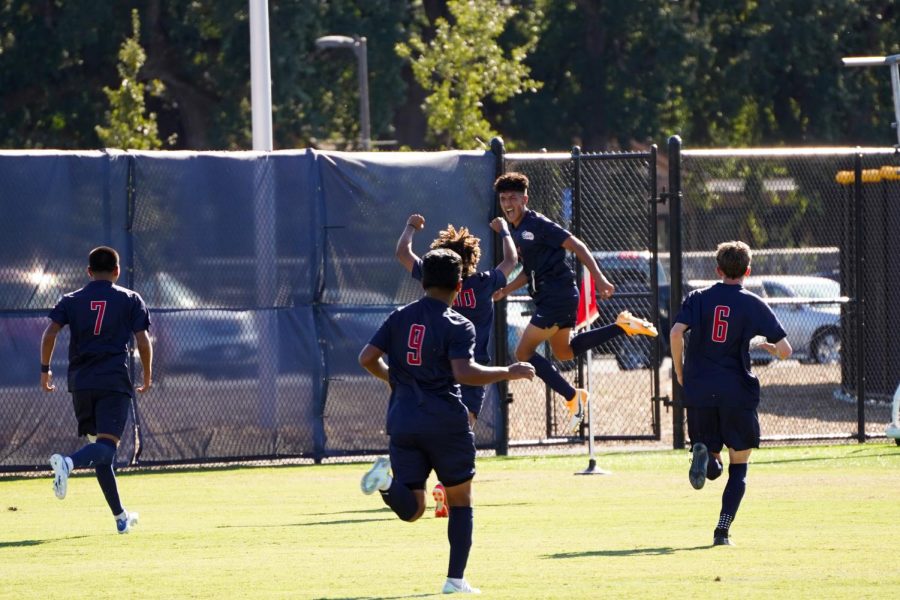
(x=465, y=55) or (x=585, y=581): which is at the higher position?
(x=465, y=55)

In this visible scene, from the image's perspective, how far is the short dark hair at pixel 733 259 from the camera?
8.79 metres

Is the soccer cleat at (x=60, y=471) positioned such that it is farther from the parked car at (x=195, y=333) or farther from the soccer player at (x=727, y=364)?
the parked car at (x=195, y=333)

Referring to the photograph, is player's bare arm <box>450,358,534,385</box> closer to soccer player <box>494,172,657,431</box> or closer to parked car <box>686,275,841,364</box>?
soccer player <box>494,172,657,431</box>

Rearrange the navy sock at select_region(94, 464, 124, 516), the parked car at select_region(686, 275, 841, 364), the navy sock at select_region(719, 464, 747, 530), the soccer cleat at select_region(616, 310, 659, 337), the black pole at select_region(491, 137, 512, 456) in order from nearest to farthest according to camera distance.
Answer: the navy sock at select_region(719, 464, 747, 530)
the navy sock at select_region(94, 464, 124, 516)
the soccer cleat at select_region(616, 310, 659, 337)
the black pole at select_region(491, 137, 512, 456)
the parked car at select_region(686, 275, 841, 364)

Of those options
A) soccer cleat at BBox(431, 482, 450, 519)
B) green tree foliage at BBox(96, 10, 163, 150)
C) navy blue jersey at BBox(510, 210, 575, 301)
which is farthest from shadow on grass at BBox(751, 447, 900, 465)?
green tree foliage at BBox(96, 10, 163, 150)

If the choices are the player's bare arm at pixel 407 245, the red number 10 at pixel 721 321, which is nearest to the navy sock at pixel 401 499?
the red number 10 at pixel 721 321

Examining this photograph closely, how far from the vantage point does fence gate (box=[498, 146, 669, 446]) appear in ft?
47.8

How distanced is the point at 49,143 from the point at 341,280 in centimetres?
2872

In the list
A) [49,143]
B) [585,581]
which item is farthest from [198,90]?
[585,581]

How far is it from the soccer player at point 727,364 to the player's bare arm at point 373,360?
7.09 feet

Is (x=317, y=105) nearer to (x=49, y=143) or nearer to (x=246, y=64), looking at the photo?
(x=246, y=64)

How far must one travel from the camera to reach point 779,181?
2844 cm

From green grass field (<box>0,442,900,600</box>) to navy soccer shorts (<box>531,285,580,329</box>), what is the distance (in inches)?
51.0

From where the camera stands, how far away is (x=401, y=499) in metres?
7.27
